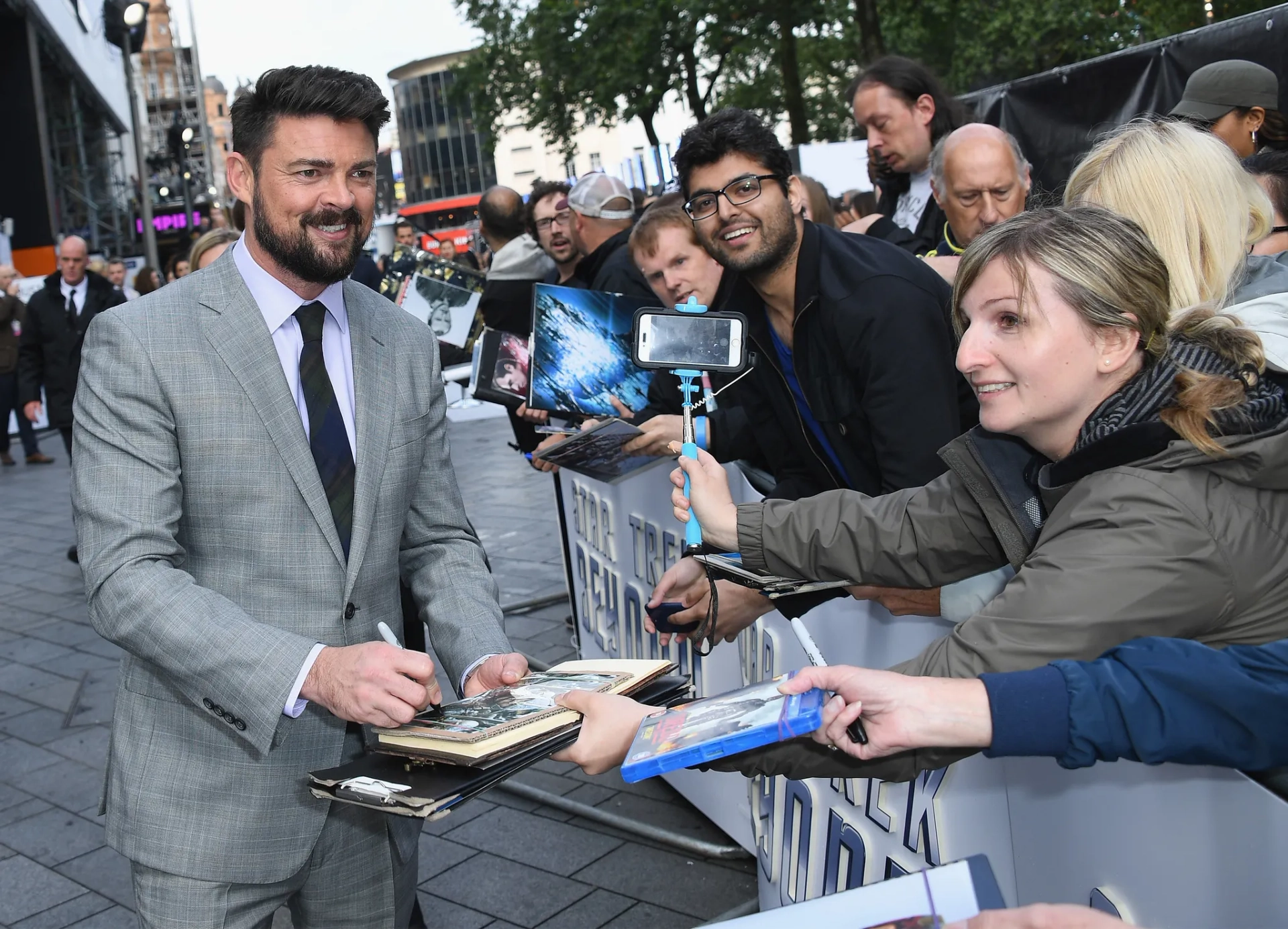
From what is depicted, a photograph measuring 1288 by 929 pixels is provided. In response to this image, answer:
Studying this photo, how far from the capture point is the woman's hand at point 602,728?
1903mm

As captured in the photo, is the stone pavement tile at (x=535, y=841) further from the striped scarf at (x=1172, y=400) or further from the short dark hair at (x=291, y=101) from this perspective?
the striped scarf at (x=1172, y=400)

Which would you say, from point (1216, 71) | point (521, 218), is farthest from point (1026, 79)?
point (1216, 71)

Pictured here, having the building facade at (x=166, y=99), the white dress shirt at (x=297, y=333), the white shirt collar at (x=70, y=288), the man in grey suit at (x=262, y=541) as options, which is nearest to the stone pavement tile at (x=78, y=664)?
the man in grey suit at (x=262, y=541)

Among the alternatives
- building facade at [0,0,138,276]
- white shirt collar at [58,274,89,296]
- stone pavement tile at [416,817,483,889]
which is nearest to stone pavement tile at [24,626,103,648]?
stone pavement tile at [416,817,483,889]

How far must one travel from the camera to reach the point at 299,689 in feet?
6.91

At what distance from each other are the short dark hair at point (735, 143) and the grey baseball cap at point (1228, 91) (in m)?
2.05

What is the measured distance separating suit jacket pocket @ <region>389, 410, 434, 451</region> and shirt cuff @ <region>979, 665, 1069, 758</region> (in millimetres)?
1374

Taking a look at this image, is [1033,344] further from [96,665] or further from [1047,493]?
[96,665]

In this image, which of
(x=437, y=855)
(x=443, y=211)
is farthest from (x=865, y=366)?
(x=443, y=211)

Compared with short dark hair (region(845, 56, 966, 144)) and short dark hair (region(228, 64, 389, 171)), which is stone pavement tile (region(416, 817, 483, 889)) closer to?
short dark hair (region(228, 64, 389, 171))

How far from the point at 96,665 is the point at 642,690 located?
552 cm

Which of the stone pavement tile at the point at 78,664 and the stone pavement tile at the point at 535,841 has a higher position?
the stone pavement tile at the point at 78,664

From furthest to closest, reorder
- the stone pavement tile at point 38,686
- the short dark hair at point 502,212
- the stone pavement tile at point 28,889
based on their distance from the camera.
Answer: the short dark hair at point 502,212 < the stone pavement tile at point 38,686 < the stone pavement tile at point 28,889

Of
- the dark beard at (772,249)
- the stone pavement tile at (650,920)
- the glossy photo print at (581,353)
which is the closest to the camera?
the dark beard at (772,249)
